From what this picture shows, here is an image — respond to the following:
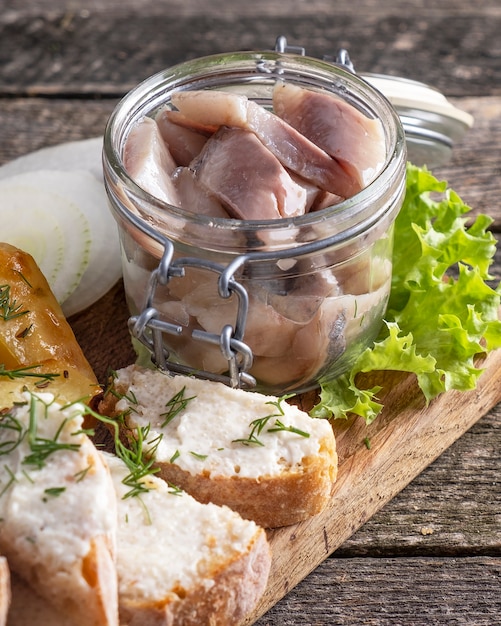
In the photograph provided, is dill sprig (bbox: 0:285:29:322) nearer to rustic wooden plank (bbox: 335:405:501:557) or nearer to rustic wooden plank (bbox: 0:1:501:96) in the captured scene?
rustic wooden plank (bbox: 335:405:501:557)

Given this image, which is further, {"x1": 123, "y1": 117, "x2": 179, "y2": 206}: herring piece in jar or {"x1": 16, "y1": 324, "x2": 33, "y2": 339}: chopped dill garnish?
{"x1": 16, "y1": 324, "x2": 33, "y2": 339}: chopped dill garnish

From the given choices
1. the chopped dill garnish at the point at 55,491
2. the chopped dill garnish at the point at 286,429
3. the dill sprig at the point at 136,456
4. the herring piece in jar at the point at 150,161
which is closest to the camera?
the chopped dill garnish at the point at 55,491

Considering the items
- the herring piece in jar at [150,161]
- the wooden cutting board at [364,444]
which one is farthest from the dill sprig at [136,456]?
the herring piece in jar at [150,161]

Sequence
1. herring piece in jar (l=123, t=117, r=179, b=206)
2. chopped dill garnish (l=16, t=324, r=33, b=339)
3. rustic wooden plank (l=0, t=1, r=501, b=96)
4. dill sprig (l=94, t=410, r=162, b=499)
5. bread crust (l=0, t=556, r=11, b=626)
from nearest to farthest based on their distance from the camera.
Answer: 1. bread crust (l=0, t=556, r=11, b=626)
2. dill sprig (l=94, t=410, r=162, b=499)
3. herring piece in jar (l=123, t=117, r=179, b=206)
4. chopped dill garnish (l=16, t=324, r=33, b=339)
5. rustic wooden plank (l=0, t=1, r=501, b=96)

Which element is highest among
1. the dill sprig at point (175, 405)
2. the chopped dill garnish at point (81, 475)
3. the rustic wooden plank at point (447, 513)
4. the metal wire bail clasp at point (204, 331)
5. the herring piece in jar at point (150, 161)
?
the herring piece in jar at point (150, 161)

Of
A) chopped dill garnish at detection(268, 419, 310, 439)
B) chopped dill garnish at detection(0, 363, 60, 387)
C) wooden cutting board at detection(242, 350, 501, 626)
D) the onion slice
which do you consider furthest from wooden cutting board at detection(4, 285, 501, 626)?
chopped dill garnish at detection(0, 363, 60, 387)

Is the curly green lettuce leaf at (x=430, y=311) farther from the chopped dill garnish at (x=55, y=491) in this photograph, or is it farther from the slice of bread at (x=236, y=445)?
the chopped dill garnish at (x=55, y=491)
